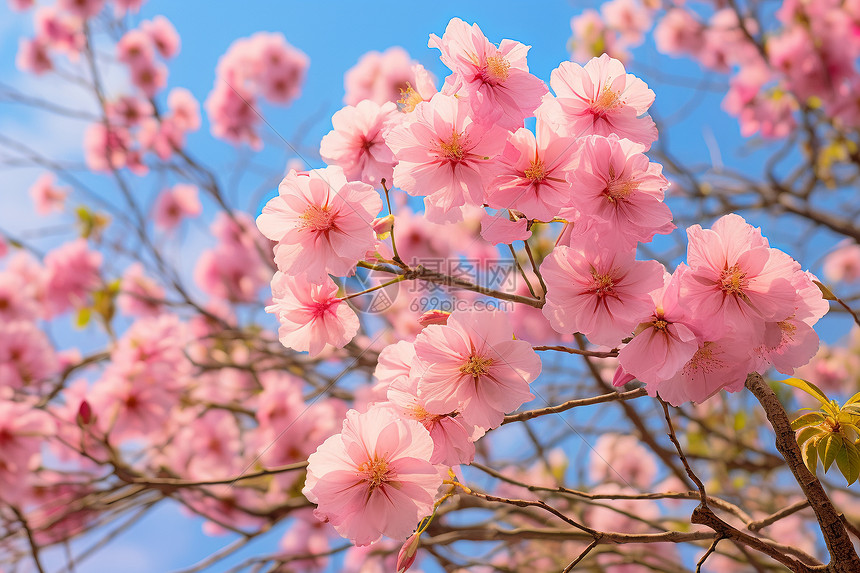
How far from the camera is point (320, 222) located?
72 centimetres

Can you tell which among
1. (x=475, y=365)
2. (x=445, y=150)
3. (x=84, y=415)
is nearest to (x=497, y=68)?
(x=445, y=150)

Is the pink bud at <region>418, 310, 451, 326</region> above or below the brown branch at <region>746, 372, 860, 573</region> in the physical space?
above

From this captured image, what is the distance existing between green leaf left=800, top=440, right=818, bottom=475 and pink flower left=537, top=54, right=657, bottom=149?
0.39 metres

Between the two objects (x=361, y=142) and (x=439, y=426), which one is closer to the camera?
(x=439, y=426)

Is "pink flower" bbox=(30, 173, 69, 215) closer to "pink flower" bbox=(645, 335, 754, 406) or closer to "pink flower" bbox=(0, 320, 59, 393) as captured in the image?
"pink flower" bbox=(0, 320, 59, 393)

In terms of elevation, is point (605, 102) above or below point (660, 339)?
above

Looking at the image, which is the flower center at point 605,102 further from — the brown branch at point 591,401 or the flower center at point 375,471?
the flower center at point 375,471

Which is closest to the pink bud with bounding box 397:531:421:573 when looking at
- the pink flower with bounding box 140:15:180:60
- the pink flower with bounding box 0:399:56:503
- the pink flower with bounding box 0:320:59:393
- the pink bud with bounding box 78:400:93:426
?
the pink bud with bounding box 78:400:93:426

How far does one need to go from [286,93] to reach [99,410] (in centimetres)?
256

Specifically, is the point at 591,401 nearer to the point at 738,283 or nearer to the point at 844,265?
the point at 738,283

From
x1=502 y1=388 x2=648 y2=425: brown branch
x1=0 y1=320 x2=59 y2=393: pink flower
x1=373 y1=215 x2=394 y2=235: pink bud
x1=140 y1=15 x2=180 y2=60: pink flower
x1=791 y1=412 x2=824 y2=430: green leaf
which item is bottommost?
x1=791 y1=412 x2=824 y2=430: green leaf

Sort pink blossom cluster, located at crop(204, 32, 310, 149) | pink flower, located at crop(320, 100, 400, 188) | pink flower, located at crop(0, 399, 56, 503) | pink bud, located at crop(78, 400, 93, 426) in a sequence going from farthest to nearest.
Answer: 1. pink blossom cluster, located at crop(204, 32, 310, 149)
2. pink flower, located at crop(0, 399, 56, 503)
3. pink bud, located at crop(78, 400, 93, 426)
4. pink flower, located at crop(320, 100, 400, 188)

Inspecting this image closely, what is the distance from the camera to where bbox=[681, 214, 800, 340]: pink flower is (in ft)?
2.07

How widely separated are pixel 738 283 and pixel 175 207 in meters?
4.07
